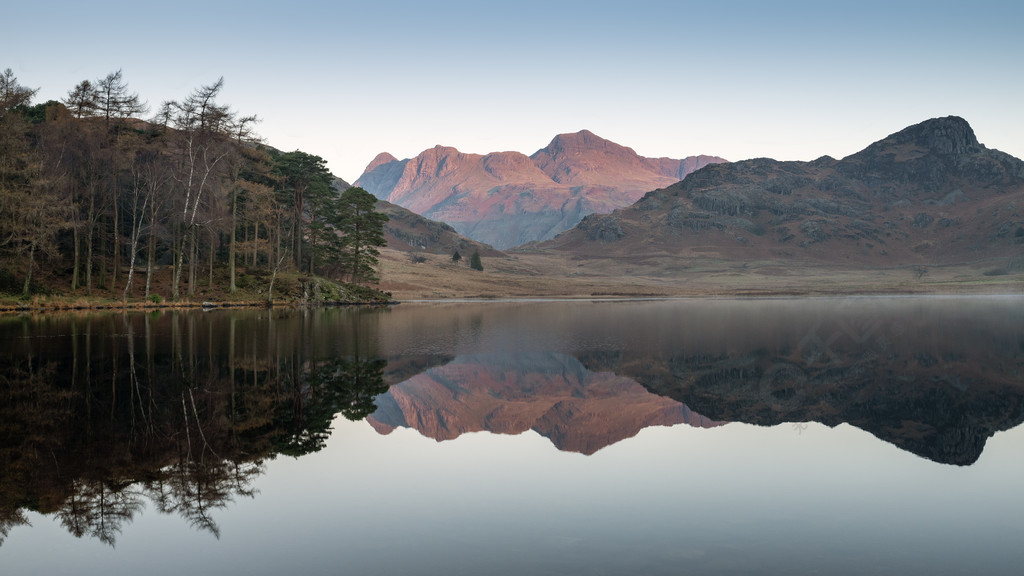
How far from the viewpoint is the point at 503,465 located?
45.6ft

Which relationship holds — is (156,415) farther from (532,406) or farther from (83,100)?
(83,100)

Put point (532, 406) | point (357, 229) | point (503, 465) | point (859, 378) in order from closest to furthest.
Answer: point (503, 465) → point (532, 406) → point (859, 378) → point (357, 229)

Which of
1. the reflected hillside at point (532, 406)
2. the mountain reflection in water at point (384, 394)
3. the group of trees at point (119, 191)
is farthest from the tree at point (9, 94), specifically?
the reflected hillside at point (532, 406)

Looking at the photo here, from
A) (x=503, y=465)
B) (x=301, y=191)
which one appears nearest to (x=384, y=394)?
(x=503, y=465)

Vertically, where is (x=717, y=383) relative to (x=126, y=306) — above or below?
above

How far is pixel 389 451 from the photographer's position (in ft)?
49.0

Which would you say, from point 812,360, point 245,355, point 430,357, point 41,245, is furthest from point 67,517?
point 41,245

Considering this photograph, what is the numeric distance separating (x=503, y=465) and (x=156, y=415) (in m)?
8.97

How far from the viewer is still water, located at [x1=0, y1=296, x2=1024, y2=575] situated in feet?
29.4

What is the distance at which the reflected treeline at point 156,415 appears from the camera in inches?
430

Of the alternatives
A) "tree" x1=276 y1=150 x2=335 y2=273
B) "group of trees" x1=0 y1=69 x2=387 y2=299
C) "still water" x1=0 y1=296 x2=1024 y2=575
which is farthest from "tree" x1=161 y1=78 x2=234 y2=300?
"still water" x1=0 y1=296 x2=1024 y2=575

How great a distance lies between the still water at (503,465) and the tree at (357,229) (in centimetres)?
6084

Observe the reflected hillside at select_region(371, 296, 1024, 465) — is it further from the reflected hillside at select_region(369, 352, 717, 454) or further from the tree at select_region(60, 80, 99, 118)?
the tree at select_region(60, 80, 99, 118)

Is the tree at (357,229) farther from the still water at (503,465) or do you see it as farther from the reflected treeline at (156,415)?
the still water at (503,465)
